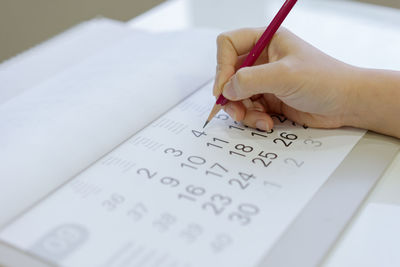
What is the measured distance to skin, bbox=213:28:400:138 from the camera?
59cm

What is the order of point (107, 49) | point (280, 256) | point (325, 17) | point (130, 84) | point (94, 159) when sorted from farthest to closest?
point (325, 17)
point (107, 49)
point (130, 84)
point (94, 159)
point (280, 256)

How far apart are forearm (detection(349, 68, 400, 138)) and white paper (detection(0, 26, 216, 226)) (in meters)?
0.22

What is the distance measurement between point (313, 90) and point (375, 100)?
0.08 meters

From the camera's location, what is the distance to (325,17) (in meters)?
0.92

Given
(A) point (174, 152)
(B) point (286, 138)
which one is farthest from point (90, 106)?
(B) point (286, 138)

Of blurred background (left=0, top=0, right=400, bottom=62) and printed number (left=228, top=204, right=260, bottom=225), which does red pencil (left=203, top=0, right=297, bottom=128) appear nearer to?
printed number (left=228, top=204, right=260, bottom=225)

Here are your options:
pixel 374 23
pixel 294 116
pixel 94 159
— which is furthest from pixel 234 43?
pixel 374 23

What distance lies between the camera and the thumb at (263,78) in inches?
23.2

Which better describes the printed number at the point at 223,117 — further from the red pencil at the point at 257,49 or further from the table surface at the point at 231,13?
the table surface at the point at 231,13

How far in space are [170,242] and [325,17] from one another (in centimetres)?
60

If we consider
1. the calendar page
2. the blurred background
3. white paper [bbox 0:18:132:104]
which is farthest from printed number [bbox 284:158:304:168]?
the blurred background

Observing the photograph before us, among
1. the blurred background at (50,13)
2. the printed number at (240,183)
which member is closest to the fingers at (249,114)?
the printed number at (240,183)

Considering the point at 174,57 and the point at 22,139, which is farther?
the point at 174,57

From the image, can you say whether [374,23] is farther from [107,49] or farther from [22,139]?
[22,139]
